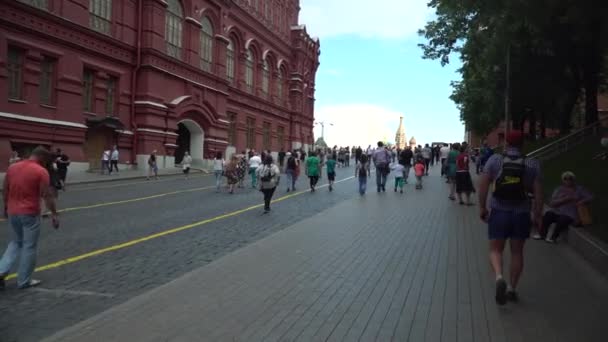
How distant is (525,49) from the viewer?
22.1m

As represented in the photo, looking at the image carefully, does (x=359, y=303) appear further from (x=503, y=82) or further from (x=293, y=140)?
(x=293, y=140)

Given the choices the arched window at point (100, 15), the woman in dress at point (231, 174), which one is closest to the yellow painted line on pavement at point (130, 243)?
the woman in dress at point (231, 174)

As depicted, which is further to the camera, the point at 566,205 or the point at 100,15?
the point at 100,15

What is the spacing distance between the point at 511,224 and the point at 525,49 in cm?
1772

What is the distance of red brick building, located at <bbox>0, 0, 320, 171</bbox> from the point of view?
25203 mm

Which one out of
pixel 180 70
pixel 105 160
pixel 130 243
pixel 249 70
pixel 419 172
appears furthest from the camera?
pixel 249 70

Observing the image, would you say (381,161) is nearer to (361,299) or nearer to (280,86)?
(361,299)

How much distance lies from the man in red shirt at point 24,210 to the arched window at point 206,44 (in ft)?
113

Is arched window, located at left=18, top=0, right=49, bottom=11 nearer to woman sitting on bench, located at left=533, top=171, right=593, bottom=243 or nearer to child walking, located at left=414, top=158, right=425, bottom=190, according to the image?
child walking, located at left=414, top=158, right=425, bottom=190

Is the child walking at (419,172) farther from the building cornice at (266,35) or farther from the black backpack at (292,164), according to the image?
the building cornice at (266,35)

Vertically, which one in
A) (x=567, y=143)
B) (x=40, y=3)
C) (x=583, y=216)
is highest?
→ (x=40, y=3)

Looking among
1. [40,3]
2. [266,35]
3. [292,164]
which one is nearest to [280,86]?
[266,35]

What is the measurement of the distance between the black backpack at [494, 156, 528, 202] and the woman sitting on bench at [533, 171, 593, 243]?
451cm

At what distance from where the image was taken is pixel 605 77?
112ft
